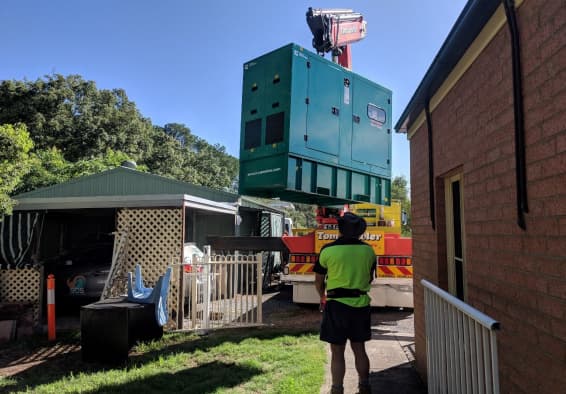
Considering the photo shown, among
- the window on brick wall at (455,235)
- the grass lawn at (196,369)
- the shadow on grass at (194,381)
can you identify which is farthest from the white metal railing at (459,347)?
the shadow on grass at (194,381)

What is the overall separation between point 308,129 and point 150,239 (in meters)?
4.24

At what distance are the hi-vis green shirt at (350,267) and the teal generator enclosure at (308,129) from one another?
6.14 ft

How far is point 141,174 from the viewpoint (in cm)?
1179

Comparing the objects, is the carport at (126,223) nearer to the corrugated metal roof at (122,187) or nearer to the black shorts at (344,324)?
the corrugated metal roof at (122,187)

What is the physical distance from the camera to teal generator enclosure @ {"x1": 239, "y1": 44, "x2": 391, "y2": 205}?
5.49 metres

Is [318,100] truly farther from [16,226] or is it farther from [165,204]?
[16,226]

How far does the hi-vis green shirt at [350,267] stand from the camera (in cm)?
371

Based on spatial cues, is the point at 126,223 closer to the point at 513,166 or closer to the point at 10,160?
the point at 10,160

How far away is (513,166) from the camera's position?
87.9 inches

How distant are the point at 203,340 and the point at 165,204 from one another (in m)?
2.96

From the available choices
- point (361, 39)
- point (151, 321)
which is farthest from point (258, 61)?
point (151, 321)

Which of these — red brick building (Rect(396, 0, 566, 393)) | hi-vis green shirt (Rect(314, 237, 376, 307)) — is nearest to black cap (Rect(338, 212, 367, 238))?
hi-vis green shirt (Rect(314, 237, 376, 307))

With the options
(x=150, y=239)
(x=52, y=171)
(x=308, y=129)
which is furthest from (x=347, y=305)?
(x=52, y=171)

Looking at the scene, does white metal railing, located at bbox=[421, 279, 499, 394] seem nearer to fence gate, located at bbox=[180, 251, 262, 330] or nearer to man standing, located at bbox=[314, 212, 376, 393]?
man standing, located at bbox=[314, 212, 376, 393]
